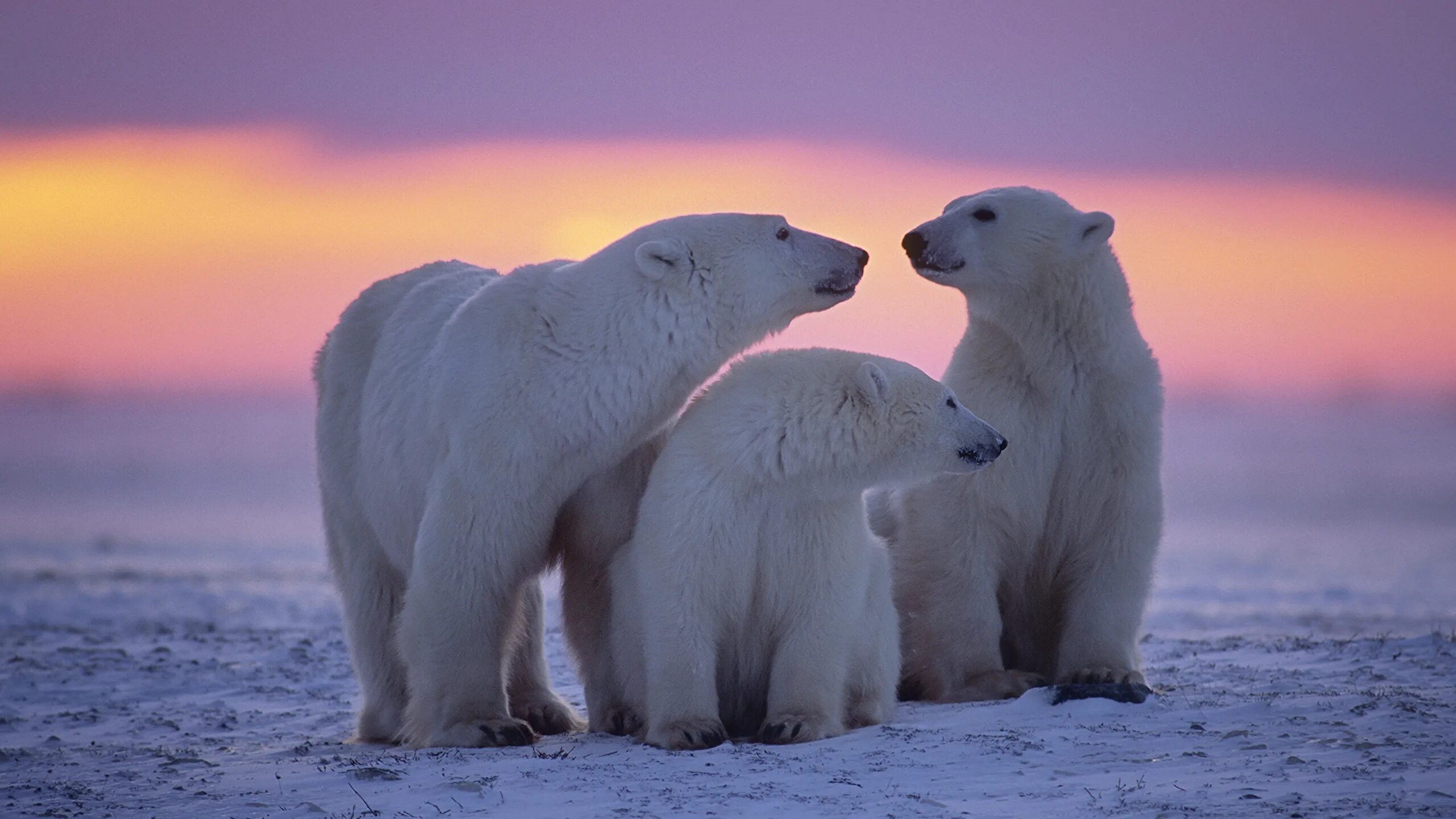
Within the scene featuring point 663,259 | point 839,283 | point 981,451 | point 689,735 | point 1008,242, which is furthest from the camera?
point 1008,242

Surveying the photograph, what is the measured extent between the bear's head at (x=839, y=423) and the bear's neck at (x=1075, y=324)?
1.86ft

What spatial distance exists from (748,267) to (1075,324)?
1343 millimetres

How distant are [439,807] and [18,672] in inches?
180

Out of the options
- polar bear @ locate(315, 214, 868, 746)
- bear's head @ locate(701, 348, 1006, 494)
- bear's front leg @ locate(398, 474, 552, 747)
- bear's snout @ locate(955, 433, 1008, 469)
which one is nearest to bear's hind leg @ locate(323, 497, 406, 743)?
polar bear @ locate(315, 214, 868, 746)

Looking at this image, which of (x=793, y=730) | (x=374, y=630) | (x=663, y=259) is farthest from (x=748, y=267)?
(x=374, y=630)

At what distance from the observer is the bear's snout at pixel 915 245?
17.5 ft

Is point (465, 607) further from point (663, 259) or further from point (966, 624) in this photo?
point (966, 624)

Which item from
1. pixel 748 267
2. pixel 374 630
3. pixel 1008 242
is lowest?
pixel 374 630

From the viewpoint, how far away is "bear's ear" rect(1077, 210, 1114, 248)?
513cm

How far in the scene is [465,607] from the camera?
14.8 ft

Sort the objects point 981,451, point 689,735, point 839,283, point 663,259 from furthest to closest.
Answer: point 839,283
point 981,451
point 663,259
point 689,735

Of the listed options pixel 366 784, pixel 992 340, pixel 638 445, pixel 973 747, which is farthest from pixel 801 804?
pixel 992 340

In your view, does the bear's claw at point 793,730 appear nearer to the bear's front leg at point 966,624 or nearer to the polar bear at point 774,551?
the polar bear at point 774,551

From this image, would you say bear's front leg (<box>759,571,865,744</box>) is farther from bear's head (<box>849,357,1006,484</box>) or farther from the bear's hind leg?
the bear's hind leg
